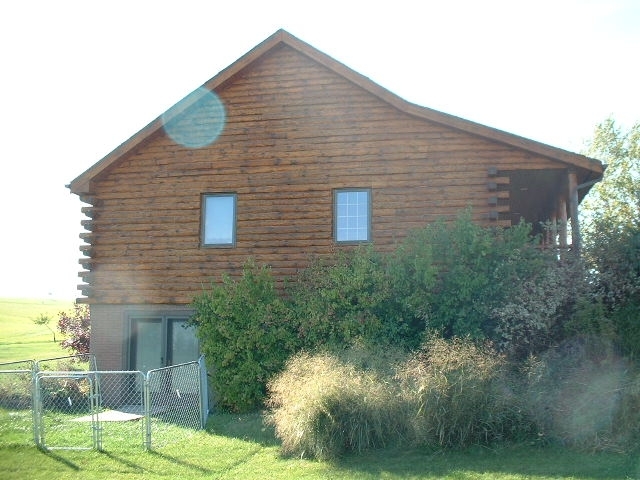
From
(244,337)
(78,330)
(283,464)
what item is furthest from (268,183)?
(78,330)

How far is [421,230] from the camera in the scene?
1488 centimetres

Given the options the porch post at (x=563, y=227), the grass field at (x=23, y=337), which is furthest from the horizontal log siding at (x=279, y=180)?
the grass field at (x=23, y=337)

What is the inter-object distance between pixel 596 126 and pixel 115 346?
106ft

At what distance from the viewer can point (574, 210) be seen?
15.6m

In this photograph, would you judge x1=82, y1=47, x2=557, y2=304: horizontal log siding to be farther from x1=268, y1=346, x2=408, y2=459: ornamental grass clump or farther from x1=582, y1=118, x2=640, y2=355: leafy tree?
x1=268, y1=346, x2=408, y2=459: ornamental grass clump

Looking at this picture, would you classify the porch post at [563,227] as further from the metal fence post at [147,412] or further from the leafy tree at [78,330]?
the leafy tree at [78,330]

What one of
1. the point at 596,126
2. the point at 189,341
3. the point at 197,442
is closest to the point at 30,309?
the point at 596,126

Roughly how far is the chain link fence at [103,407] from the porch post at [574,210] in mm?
8215

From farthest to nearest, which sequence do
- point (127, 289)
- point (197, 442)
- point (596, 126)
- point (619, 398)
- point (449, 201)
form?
point (596, 126)
point (127, 289)
point (449, 201)
point (197, 442)
point (619, 398)

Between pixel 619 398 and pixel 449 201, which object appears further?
pixel 449 201

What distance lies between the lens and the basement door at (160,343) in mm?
17047

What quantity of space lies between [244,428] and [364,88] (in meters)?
8.31

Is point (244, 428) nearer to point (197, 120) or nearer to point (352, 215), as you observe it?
point (352, 215)

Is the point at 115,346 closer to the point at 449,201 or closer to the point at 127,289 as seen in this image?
the point at 127,289
